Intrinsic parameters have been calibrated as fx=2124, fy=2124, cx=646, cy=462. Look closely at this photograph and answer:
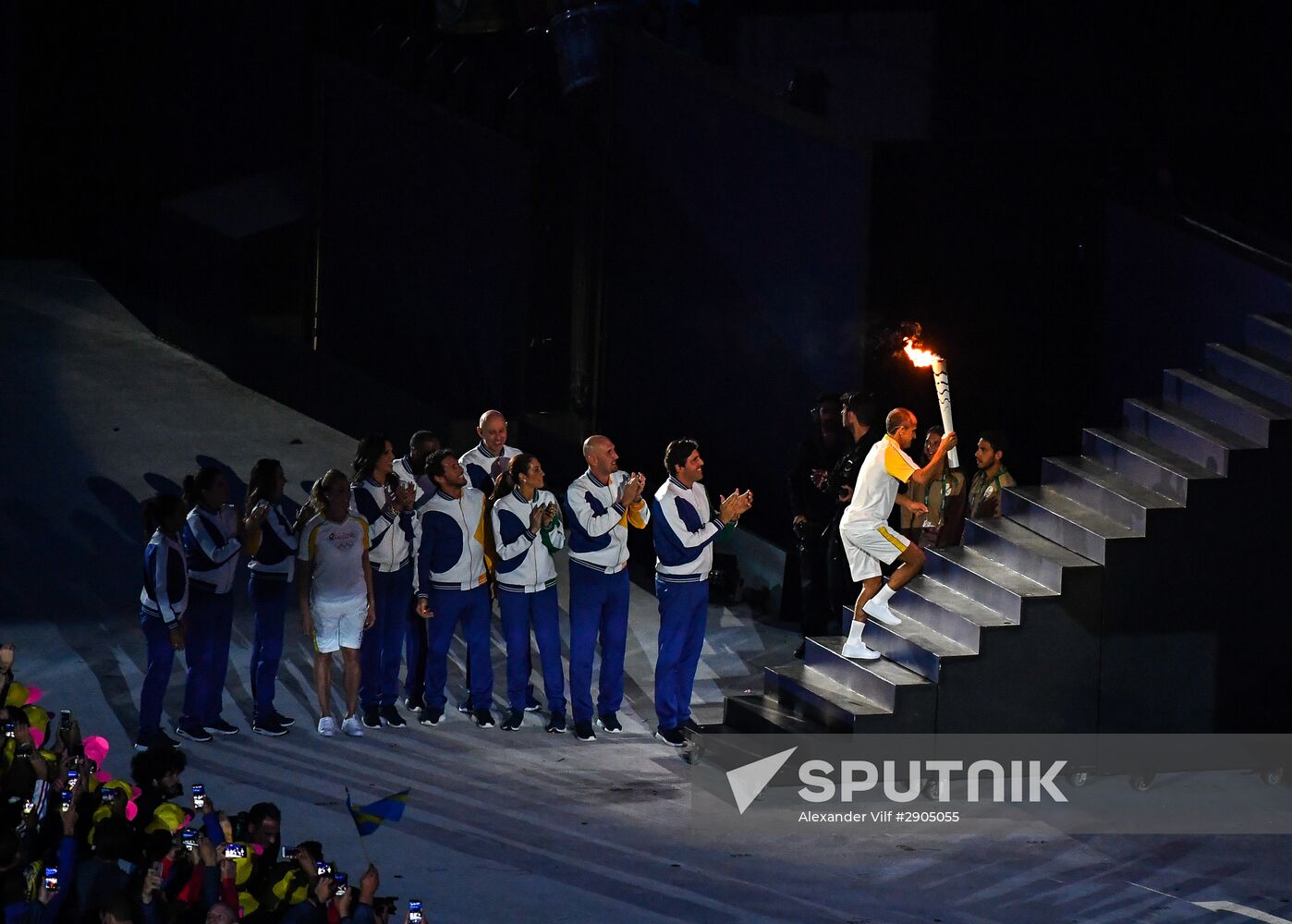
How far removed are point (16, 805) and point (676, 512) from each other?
4.34 m

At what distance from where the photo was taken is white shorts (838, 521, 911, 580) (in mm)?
10672

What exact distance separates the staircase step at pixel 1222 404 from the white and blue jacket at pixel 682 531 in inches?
99.9

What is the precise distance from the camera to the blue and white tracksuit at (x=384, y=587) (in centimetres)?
1091

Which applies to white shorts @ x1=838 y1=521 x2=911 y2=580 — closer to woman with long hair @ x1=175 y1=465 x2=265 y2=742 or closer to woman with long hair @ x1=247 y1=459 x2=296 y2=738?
woman with long hair @ x1=247 y1=459 x2=296 y2=738


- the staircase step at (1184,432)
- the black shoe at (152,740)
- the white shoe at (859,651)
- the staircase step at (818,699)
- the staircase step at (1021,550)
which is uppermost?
the staircase step at (1184,432)

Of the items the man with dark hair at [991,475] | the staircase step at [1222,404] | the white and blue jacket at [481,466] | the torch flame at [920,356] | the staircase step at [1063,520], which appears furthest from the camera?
the white and blue jacket at [481,466]

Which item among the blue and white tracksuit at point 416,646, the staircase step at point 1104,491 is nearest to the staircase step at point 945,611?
the staircase step at point 1104,491

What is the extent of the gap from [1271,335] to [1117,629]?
1.94 metres

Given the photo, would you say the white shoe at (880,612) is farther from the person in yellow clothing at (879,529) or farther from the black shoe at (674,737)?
the black shoe at (674,737)

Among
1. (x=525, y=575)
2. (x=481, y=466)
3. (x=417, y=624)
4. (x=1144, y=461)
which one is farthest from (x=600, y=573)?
(x=1144, y=461)

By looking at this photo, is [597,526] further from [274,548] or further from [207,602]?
[207,602]

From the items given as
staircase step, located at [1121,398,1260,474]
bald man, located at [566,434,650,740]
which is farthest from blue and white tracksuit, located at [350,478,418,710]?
staircase step, located at [1121,398,1260,474]

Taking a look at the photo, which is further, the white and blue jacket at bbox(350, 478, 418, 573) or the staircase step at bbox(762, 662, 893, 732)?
the white and blue jacket at bbox(350, 478, 418, 573)

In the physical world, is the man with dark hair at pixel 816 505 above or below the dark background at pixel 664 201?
below
